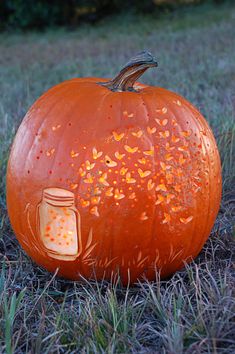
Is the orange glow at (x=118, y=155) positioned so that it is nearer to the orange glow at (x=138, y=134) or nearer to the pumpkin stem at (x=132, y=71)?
the orange glow at (x=138, y=134)

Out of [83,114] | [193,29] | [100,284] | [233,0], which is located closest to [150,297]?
[100,284]

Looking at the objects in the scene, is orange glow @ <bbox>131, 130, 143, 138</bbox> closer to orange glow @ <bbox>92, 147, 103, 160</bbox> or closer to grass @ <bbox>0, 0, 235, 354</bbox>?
orange glow @ <bbox>92, 147, 103, 160</bbox>

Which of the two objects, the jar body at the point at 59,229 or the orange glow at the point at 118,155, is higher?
the orange glow at the point at 118,155

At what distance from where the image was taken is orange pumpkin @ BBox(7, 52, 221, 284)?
172 centimetres

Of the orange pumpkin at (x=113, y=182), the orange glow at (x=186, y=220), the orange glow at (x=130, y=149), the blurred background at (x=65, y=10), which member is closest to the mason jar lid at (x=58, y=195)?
the orange pumpkin at (x=113, y=182)

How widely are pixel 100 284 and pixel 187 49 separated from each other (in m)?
5.17

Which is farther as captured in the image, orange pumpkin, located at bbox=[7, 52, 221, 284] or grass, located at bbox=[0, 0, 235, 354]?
orange pumpkin, located at bbox=[7, 52, 221, 284]

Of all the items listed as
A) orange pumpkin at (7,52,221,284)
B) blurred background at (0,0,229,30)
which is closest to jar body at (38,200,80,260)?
orange pumpkin at (7,52,221,284)

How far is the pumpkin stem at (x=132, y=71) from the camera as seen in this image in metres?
1.84

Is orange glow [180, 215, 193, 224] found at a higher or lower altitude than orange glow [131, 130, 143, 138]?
lower

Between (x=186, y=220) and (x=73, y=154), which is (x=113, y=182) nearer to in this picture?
(x=73, y=154)

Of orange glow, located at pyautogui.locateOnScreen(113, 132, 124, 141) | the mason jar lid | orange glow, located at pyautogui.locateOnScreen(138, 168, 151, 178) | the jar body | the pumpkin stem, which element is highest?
the pumpkin stem

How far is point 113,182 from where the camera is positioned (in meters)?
1.70

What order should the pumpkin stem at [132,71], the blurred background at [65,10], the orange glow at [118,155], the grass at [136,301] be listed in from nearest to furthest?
1. the grass at [136,301]
2. the orange glow at [118,155]
3. the pumpkin stem at [132,71]
4. the blurred background at [65,10]
